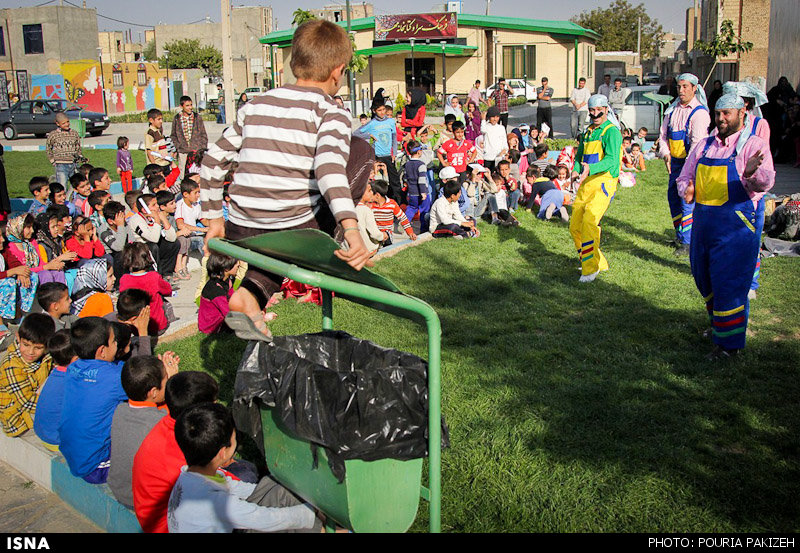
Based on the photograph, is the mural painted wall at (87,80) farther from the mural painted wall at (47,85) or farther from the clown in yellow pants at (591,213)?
the clown in yellow pants at (591,213)

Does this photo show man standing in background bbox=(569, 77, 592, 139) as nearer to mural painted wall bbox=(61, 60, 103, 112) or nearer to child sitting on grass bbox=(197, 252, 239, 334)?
child sitting on grass bbox=(197, 252, 239, 334)

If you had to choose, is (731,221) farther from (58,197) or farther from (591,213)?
(58,197)

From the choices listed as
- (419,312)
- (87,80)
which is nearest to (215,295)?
(419,312)

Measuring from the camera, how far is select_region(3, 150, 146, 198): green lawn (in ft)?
59.9

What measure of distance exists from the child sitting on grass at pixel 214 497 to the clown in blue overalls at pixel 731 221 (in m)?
3.98

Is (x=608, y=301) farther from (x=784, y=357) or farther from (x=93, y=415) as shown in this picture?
(x=93, y=415)

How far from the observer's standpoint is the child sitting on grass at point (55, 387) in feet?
15.8

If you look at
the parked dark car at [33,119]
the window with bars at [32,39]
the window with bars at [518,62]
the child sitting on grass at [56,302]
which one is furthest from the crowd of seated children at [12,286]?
the window with bars at [32,39]

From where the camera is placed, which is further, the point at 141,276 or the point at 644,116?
the point at 644,116

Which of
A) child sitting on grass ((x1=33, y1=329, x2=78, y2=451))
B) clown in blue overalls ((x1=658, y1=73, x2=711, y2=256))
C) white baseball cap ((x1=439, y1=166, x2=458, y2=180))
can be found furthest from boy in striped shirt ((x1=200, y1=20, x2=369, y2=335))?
white baseball cap ((x1=439, y1=166, x2=458, y2=180))

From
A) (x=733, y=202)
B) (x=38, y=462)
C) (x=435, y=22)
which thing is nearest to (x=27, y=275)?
(x=38, y=462)

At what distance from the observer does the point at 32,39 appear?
63.5 meters

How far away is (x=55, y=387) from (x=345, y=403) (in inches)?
105

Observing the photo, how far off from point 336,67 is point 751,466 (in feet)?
10.5
